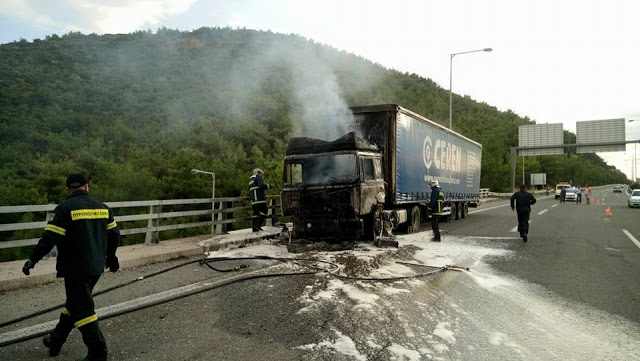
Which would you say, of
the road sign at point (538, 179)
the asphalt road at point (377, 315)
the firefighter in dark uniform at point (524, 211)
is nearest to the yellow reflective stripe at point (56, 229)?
the asphalt road at point (377, 315)

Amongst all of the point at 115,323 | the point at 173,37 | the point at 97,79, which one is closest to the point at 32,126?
the point at 97,79

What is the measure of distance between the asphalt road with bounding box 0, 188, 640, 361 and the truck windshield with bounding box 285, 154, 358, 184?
6.98 ft

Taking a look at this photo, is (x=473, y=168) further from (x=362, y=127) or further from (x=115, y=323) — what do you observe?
(x=115, y=323)

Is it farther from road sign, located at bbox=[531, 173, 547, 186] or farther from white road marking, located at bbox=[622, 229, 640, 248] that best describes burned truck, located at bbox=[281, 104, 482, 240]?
road sign, located at bbox=[531, 173, 547, 186]

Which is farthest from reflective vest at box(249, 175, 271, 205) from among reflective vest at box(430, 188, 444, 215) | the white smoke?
reflective vest at box(430, 188, 444, 215)

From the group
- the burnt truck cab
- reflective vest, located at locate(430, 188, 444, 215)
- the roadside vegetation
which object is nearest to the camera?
the burnt truck cab

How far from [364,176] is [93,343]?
23.5ft

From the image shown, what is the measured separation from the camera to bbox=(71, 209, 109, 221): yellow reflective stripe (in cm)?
371

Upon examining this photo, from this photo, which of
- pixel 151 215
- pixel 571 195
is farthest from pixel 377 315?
pixel 571 195

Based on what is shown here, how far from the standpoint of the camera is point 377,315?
4.98m

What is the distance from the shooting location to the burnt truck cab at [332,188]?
9.50 m

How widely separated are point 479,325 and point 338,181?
211 inches

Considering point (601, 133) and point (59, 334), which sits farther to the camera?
point (601, 133)

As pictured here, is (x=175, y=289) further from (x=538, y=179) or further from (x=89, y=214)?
(x=538, y=179)
